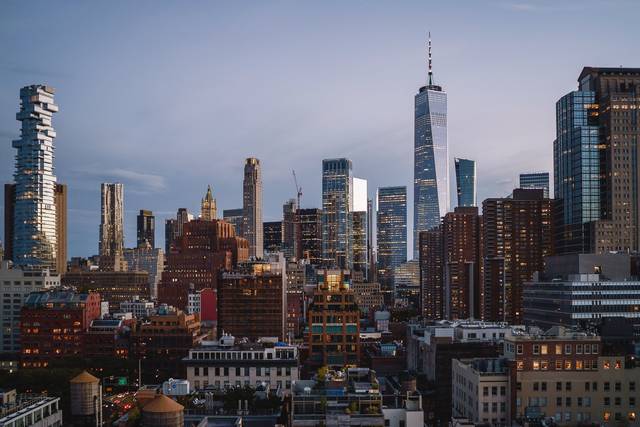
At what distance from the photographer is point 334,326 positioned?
158 meters

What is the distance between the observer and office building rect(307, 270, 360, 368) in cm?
15538

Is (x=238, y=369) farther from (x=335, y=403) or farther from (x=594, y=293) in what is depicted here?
(x=594, y=293)

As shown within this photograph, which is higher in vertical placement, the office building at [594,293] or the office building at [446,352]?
the office building at [594,293]

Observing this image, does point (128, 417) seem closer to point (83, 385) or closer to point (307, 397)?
point (83, 385)

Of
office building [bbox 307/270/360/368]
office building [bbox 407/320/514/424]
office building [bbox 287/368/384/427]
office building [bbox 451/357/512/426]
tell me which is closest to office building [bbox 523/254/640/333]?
office building [bbox 407/320/514/424]

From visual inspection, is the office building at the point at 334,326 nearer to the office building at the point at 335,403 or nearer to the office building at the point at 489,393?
the office building at the point at 489,393

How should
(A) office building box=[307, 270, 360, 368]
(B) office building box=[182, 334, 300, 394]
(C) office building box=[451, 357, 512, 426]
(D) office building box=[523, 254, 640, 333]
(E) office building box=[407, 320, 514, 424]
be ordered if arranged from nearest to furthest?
(C) office building box=[451, 357, 512, 426] → (B) office building box=[182, 334, 300, 394] → (E) office building box=[407, 320, 514, 424] → (A) office building box=[307, 270, 360, 368] → (D) office building box=[523, 254, 640, 333]

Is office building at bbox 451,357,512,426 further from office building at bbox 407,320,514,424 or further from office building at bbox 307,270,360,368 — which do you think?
office building at bbox 307,270,360,368

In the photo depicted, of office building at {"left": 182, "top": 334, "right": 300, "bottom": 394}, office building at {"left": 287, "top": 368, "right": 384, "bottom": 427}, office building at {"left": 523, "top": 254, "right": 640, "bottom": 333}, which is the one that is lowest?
office building at {"left": 182, "top": 334, "right": 300, "bottom": 394}

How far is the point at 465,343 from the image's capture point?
151 metres

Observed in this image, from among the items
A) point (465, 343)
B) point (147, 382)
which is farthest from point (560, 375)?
point (147, 382)

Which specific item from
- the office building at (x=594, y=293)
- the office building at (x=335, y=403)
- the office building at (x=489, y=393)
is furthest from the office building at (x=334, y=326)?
the office building at (x=594, y=293)

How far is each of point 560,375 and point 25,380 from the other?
305 feet

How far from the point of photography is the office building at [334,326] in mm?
155375
